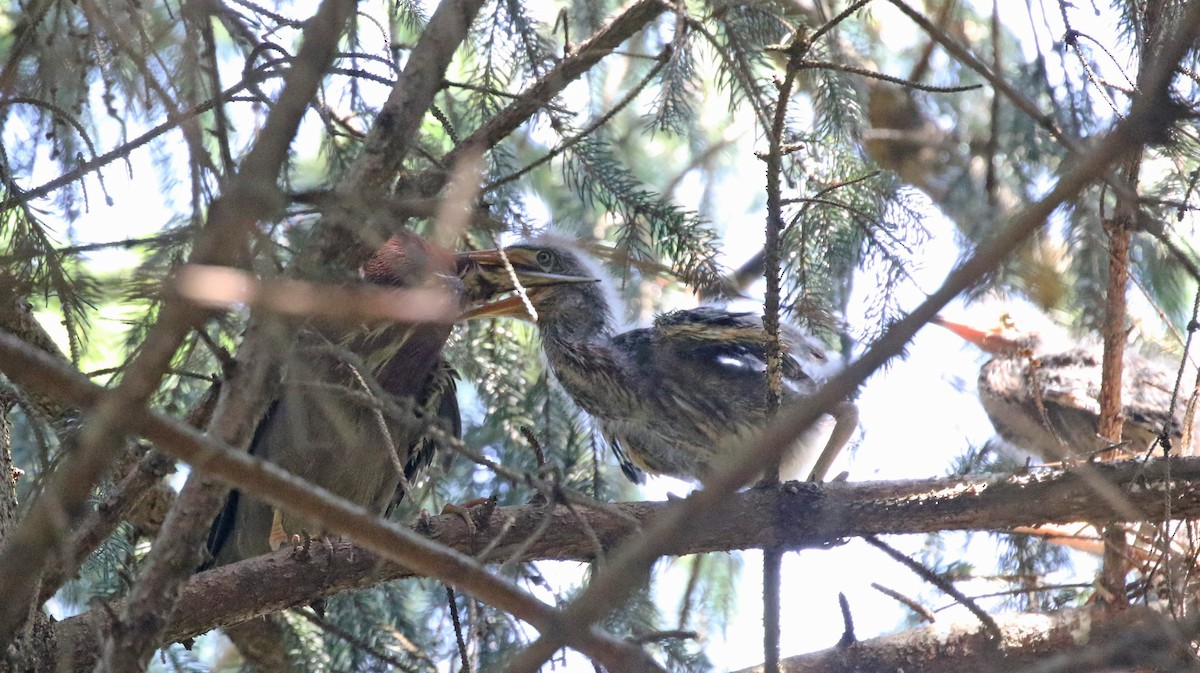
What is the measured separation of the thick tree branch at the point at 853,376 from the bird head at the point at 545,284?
2.39m

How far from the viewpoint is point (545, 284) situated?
12.3 feet

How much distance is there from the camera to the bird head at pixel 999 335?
509 cm

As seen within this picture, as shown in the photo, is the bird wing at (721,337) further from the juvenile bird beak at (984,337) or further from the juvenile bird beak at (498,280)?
the juvenile bird beak at (984,337)

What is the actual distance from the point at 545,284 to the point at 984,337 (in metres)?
2.59

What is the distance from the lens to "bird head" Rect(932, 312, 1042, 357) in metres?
5.09

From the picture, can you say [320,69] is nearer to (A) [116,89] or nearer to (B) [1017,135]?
(A) [116,89]

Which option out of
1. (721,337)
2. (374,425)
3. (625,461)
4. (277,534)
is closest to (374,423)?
(374,425)

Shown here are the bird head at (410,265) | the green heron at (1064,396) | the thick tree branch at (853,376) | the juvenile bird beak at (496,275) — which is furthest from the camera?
the green heron at (1064,396)

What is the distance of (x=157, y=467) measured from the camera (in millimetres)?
2102

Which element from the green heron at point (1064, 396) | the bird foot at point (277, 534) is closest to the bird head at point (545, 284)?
the bird foot at point (277, 534)

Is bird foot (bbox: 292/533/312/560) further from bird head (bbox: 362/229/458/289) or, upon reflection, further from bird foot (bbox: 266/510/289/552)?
bird head (bbox: 362/229/458/289)

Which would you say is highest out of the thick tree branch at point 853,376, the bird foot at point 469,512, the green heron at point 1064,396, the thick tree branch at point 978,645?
the green heron at point 1064,396

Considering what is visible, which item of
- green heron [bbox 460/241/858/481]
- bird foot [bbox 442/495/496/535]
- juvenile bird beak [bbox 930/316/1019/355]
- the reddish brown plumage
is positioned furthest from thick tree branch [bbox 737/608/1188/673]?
juvenile bird beak [bbox 930/316/1019/355]

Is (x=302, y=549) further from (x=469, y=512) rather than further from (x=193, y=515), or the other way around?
(x=193, y=515)
